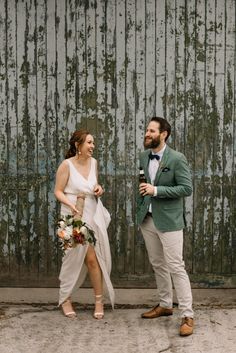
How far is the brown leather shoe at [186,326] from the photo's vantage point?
6.92m

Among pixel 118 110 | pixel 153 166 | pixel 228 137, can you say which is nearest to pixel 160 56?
pixel 118 110

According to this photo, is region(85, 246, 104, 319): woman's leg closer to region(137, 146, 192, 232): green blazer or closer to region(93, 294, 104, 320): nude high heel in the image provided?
region(93, 294, 104, 320): nude high heel

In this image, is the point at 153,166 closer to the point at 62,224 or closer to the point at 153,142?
the point at 153,142

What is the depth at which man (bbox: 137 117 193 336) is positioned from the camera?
703 cm

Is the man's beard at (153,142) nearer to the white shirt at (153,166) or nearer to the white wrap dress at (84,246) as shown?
the white shirt at (153,166)

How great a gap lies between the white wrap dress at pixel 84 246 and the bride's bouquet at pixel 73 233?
205mm

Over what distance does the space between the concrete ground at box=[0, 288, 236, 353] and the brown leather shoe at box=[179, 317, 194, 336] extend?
1.9 inches

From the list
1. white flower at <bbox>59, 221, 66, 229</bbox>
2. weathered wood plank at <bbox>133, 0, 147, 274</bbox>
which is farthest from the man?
weathered wood plank at <bbox>133, 0, 147, 274</bbox>

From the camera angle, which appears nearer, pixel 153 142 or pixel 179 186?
pixel 179 186

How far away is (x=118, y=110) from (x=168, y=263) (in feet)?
6.89

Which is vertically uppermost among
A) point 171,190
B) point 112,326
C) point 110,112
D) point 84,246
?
point 110,112

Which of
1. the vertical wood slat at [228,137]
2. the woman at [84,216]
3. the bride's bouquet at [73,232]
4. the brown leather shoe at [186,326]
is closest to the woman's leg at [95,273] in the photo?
the woman at [84,216]

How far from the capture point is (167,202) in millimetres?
7137

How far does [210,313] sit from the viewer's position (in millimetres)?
7715
